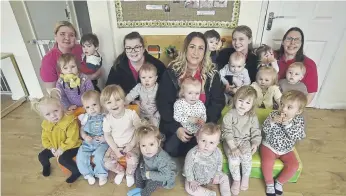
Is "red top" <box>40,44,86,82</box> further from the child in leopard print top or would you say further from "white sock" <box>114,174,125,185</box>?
the child in leopard print top

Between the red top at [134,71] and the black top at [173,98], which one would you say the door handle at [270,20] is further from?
the red top at [134,71]

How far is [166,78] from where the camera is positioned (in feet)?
6.75

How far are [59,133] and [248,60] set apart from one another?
1917mm

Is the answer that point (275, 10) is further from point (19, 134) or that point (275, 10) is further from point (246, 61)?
point (19, 134)

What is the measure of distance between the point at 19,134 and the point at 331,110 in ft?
12.1

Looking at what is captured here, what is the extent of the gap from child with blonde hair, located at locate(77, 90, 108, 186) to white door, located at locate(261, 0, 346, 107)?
1.94 m

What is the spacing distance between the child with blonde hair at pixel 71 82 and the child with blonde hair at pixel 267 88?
160 centimetres

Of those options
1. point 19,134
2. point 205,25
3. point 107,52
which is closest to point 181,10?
point 205,25

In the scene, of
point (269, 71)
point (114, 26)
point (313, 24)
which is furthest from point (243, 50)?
point (114, 26)

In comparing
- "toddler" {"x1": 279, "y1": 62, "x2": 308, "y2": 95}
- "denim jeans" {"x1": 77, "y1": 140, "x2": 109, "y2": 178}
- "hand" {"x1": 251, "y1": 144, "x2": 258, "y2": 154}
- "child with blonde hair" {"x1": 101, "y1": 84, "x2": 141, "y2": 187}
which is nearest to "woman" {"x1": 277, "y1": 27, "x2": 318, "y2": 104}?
"toddler" {"x1": 279, "y1": 62, "x2": 308, "y2": 95}

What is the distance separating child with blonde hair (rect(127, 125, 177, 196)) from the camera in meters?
1.69

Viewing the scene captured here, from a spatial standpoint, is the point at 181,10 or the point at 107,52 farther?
the point at 107,52

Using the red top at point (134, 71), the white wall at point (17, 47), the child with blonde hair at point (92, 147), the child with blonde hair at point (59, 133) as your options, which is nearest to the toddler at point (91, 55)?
the red top at point (134, 71)

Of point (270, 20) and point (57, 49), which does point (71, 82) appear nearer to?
point (57, 49)
